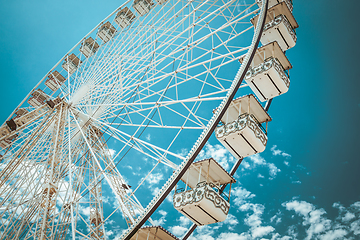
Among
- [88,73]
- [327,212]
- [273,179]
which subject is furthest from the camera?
[273,179]

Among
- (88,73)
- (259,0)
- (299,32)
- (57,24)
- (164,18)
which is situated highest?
(299,32)

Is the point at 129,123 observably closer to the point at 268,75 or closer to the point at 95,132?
the point at 95,132

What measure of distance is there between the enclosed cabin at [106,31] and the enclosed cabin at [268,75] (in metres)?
10.1

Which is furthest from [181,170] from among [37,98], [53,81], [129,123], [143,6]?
[53,81]

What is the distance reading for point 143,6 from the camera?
17656 mm

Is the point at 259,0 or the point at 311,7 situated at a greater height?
the point at 311,7

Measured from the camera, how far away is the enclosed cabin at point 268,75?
421 inches

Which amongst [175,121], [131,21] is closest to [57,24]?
[175,121]

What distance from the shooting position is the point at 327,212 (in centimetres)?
2367

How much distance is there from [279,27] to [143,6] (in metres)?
8.05

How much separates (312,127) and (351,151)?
15.1ft

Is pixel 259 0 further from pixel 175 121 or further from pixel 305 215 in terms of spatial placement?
pixel 175 121

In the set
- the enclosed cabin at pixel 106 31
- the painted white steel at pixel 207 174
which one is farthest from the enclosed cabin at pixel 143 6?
the painted white steel at pixel 207 174

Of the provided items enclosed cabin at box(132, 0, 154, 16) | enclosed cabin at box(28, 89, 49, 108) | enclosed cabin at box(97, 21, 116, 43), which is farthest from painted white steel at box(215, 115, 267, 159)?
enclosed cabin at box(28, 89, 49, 108)
